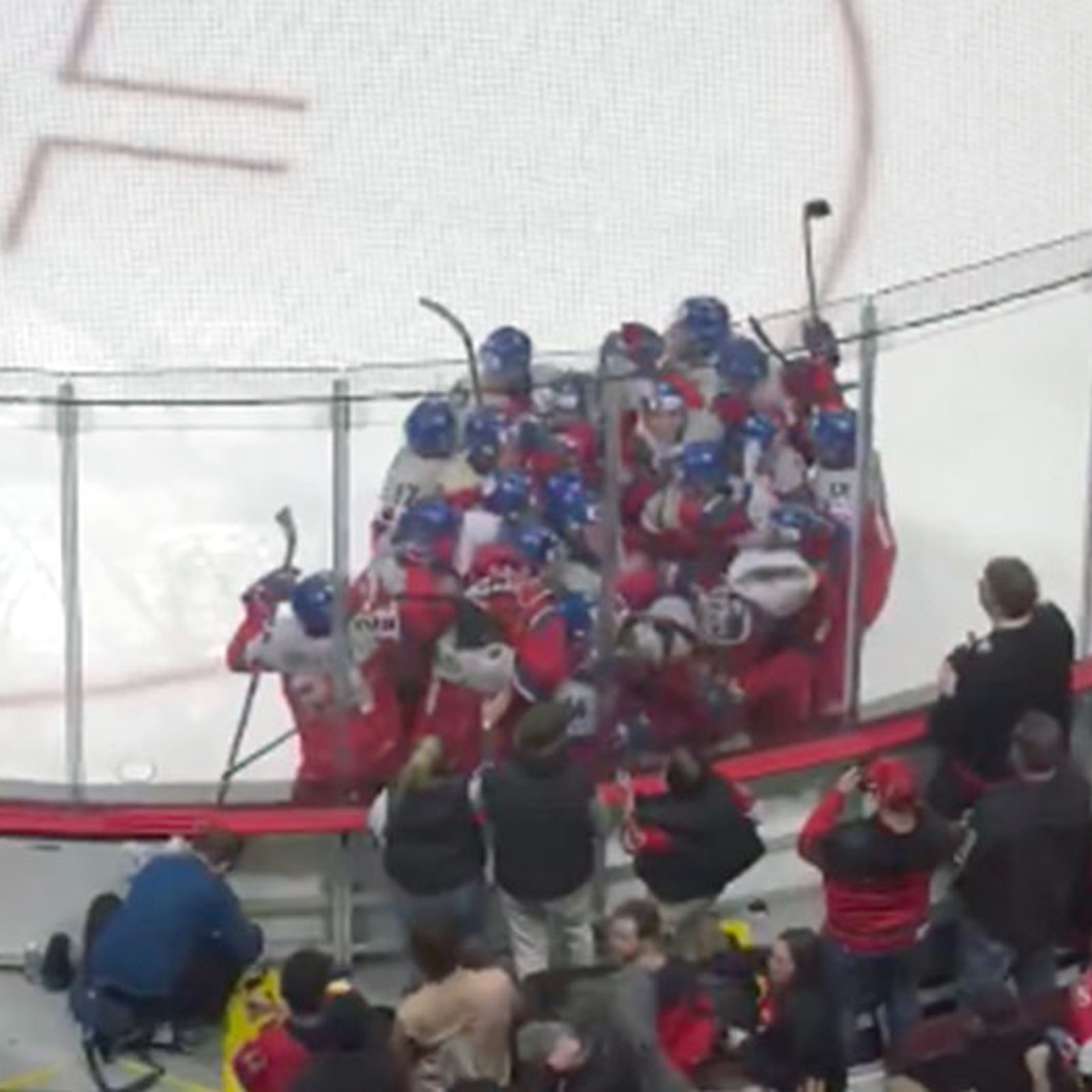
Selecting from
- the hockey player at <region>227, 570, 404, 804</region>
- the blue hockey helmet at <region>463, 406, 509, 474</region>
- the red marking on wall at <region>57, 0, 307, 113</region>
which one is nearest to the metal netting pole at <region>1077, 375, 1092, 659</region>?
the blue hockey helmet at <region>463, 406, 509, 474</region>

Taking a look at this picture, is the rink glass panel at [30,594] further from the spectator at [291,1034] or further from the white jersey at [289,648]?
the spectator at [291,1034]

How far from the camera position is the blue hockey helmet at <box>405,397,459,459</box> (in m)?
6.85

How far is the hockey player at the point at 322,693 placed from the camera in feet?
21.8

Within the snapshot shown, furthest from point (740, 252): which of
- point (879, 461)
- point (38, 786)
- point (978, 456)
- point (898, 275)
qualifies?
point (38, 786)

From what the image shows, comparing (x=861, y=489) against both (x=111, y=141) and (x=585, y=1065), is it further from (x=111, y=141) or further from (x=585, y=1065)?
(x=111, y=141)

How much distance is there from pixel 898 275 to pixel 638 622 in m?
2.55

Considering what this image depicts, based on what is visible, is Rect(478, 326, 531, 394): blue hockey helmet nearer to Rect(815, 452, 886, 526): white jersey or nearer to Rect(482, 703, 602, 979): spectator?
Rect(815, 452, 886, 526): white jersey

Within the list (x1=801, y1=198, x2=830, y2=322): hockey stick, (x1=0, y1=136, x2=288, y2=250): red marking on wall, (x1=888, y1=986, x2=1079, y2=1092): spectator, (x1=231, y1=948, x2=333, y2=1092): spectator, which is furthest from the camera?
(x1=0, y1=136, x2=288, y2=250): red marking on wall

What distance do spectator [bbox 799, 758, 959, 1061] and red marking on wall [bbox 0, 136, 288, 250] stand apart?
136 inches

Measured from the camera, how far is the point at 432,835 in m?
6.38

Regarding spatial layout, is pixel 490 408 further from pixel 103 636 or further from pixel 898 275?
pixel 898 275

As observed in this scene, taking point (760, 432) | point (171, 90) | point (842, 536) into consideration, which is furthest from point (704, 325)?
point (171, 90)

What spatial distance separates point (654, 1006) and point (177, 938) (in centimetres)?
88

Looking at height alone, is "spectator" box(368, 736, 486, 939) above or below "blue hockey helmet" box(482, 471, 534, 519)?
below
